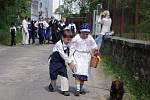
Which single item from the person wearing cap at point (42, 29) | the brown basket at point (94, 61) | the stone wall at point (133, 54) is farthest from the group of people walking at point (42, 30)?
the brown basket at point (94, 61)

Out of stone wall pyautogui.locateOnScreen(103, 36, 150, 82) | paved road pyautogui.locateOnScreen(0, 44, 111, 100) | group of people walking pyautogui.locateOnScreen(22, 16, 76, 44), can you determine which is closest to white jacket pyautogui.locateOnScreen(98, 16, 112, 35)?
stone wall pyautogui.locateOnScreen(103, 36, 150, 82)

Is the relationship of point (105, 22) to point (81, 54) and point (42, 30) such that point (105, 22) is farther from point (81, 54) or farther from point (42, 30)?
point (42, 30)

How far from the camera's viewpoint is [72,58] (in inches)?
460

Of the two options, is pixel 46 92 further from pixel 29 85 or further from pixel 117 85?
pixel 117 85

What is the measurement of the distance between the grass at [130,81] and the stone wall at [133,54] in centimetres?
15

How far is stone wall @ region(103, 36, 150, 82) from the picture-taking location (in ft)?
39.2

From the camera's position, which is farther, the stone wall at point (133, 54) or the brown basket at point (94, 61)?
the stone wall at point (133, 54)

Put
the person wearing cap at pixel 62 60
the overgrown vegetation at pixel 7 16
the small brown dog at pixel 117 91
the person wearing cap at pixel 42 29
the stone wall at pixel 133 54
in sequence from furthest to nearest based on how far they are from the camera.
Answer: the overgrown vegetation at pixel 7 16 → the person wearing cap at pixel 42 29 → the stone wall at pixel 133 54 → the person wearing cap at pixel 62 60 → the small brown dog at pixel 117 91

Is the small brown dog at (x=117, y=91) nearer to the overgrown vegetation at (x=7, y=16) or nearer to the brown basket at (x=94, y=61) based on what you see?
the brown basket at (x=94, y=61)

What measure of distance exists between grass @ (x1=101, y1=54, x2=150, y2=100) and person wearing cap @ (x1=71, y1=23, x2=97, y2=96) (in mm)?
1155

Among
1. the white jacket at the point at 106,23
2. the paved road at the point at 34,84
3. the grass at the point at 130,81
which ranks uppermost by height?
the white jacket at the point at 106,23

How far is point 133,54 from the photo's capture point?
1366 centimetres

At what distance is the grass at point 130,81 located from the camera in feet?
37.1

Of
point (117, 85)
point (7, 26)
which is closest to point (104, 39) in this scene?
point (117, 85)
